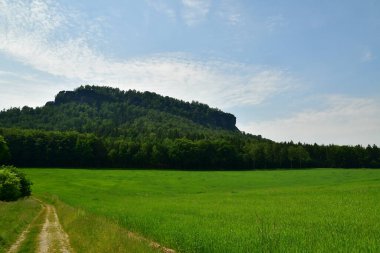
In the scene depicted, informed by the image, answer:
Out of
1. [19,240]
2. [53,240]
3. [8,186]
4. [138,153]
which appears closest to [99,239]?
[53,240]

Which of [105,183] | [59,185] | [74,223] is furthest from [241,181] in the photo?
[74,223]

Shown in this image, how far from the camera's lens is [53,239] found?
2534 cm

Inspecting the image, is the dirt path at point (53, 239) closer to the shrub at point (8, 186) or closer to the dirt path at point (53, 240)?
the dirt path at point (53, 240)

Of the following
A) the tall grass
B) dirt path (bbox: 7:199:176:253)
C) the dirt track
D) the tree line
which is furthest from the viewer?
the tree line

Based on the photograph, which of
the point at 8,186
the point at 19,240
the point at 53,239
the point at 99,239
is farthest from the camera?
the point at 8,186

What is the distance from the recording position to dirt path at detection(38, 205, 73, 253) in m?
21.9

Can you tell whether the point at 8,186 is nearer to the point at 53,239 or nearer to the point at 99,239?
the point at 53,239

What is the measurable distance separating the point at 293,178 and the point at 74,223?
75926 millimetres

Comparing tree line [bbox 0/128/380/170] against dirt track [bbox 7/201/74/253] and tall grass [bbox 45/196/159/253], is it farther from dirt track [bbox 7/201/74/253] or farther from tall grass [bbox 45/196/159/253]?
tall grass [bbox 45/196/159/253]

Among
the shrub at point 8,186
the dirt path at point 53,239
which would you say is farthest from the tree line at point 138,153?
the dirt path at point 53,239

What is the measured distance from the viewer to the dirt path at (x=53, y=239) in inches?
864

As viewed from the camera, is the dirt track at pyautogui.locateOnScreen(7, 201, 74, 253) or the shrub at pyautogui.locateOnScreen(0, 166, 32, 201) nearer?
the dirt track at pyautogui.locateOnScreen(7, 201, 74, 253)

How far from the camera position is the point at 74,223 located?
30.7 meters

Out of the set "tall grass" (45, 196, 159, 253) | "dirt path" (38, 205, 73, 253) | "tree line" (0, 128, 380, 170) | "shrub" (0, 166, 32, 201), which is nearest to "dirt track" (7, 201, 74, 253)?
"dirt path" (38, 205, 73, 253)
